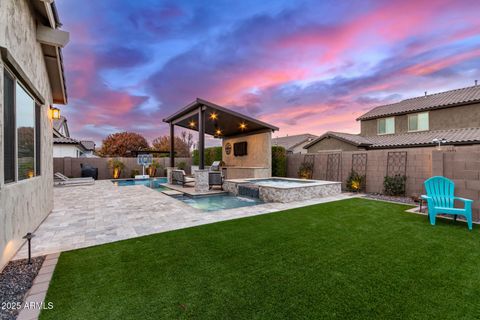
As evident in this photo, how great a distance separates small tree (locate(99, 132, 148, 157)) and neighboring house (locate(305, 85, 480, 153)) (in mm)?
33096

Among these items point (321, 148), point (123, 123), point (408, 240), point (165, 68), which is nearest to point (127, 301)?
point (408, 240)

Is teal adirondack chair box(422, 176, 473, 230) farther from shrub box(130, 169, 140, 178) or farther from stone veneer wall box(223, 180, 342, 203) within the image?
shrub box(130, 169, 140, 178)

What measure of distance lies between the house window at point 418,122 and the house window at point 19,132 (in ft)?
62.9

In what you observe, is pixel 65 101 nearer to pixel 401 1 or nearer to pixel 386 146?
pixel 401 1

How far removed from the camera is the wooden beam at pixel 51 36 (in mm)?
4910

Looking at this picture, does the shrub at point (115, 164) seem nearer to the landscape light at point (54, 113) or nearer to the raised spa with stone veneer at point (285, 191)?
the landscape light at point (54, 113)

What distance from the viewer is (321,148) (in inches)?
691

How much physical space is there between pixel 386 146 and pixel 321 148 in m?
4.50

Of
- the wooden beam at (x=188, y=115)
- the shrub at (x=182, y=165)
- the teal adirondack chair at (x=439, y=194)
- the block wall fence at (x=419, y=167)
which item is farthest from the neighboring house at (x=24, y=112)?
the shrub at (x=182, y=165)

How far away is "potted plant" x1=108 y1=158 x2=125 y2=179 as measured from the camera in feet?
58.7

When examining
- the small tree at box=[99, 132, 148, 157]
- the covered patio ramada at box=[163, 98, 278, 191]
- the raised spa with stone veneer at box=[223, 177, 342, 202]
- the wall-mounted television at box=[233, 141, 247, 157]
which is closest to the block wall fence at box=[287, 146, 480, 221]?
the raised spa with stone veneer at box=[223, 177, 342, 202]

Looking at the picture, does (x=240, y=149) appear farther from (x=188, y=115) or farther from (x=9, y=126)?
(x=9, y=126)

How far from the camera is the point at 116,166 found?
709 inches

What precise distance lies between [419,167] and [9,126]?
37.3 feet
